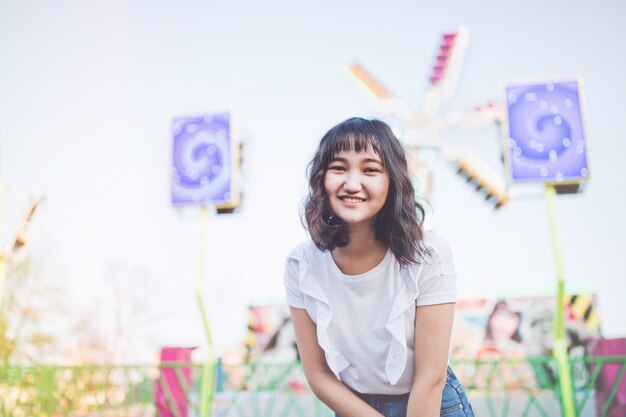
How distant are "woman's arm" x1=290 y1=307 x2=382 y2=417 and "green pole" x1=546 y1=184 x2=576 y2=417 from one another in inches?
143

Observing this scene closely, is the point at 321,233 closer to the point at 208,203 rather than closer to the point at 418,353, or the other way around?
the point at 418,353

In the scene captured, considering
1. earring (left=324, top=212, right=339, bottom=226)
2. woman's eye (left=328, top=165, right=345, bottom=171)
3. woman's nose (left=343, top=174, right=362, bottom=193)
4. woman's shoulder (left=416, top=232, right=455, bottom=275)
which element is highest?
woman's eye (left=328, top=165, right=345, bottom=171)

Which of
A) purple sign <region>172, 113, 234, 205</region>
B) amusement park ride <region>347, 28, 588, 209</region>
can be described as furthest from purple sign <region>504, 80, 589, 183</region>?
purple sign <region>172, 113, 234, 205</region>

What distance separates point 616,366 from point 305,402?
8.35 feet

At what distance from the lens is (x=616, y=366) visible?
423cm

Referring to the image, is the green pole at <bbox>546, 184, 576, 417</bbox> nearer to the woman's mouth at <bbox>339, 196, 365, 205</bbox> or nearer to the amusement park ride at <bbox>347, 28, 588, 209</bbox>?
the amusement park ride at <bbox>347, 28, 588, 209</bbox>

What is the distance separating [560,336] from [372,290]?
4.00m

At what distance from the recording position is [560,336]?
485 centimetres

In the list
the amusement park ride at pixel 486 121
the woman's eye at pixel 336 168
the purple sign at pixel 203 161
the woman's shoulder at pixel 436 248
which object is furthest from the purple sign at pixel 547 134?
the woman's eye at pixel 336 168

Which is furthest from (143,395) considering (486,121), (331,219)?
(486,121)

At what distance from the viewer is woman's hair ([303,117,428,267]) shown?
1.47 metres

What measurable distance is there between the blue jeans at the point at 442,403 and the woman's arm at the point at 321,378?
0.07 m

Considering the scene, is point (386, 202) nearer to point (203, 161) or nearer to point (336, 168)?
point (336, 168)

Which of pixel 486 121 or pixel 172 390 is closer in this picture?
pixel 172 390
